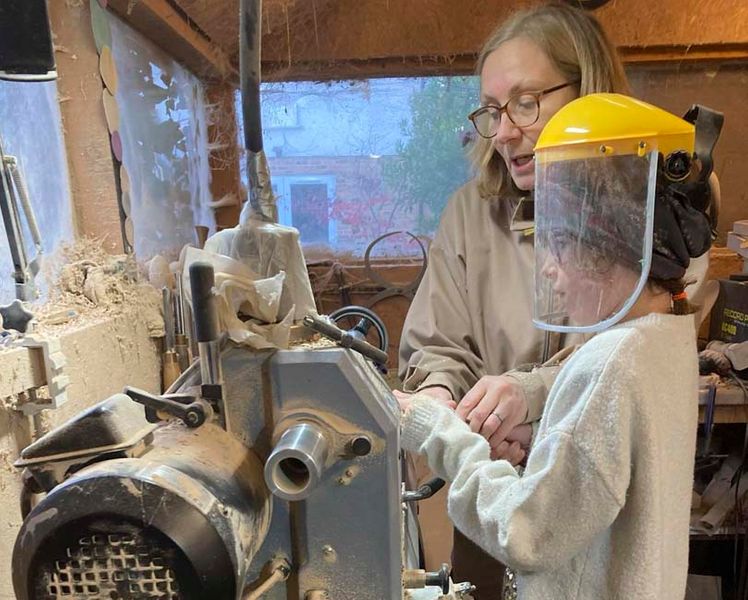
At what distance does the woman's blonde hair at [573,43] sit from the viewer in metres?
1.01

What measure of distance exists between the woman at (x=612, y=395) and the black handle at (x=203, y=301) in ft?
1.27

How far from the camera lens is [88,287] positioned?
1.04m

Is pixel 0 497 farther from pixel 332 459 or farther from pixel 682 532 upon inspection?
pixel 682 532

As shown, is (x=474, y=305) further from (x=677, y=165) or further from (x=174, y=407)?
(x=174, y=407)

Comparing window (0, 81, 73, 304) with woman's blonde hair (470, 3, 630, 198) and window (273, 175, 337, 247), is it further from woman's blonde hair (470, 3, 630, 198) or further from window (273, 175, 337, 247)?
window (273, 175, 337, 247)

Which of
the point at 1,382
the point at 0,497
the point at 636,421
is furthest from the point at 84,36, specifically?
the point at 636,421

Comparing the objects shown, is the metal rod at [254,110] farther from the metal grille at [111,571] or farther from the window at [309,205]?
the window at [309,205]

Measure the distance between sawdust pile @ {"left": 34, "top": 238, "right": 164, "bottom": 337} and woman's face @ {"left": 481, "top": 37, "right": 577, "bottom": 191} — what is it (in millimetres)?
746

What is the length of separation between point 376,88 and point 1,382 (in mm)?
1603

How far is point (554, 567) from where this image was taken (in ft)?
2.12

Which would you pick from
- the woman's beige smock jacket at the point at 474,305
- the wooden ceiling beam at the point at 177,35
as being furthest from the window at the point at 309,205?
the woman's beige smock jacket at the point at 474,305

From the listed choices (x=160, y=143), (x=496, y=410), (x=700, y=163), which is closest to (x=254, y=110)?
(x=700, y=163)

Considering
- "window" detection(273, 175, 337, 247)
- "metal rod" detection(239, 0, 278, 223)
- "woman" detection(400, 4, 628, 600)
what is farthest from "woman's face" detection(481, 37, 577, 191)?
"window" detection(273, 175, 337, 247)

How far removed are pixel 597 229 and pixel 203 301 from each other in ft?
1.48
